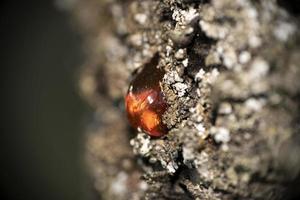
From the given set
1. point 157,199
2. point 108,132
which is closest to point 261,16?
point 157,199

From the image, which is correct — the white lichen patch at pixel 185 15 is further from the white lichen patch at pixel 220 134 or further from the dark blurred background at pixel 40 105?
the dark blurred background at pixel 40 105

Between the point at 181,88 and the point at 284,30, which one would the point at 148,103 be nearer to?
the point at 181,88

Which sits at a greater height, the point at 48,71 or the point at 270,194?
the point at 48,71

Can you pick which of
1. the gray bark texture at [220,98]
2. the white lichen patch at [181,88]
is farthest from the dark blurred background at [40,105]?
the white lichen patch at [181,88]

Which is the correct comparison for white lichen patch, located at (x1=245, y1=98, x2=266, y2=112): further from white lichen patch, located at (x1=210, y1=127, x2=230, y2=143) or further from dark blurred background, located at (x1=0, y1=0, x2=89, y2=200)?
dark blurred background, located at (x1=0, y1=0, x2=89, y2=200)

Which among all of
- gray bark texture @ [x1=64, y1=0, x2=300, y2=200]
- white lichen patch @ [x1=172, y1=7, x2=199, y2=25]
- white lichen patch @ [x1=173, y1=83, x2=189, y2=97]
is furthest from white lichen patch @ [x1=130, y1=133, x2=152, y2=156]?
white lichen patch @ [x1=172, y1=7, x2=199, y2=25]

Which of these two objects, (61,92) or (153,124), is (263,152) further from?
(61,92)

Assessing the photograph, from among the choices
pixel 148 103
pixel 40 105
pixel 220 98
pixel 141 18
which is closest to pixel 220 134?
pixel 220 98
